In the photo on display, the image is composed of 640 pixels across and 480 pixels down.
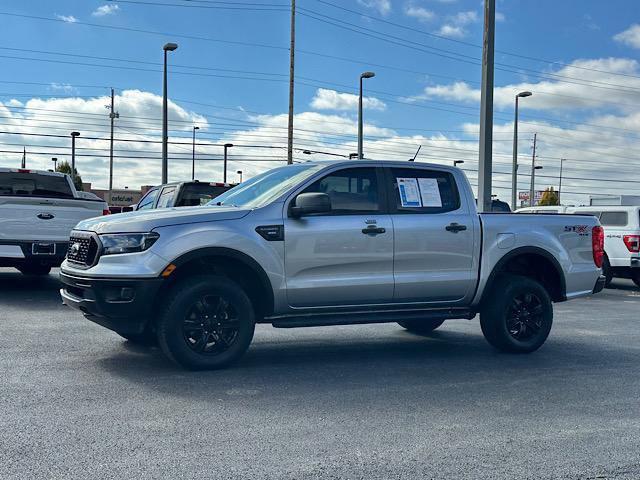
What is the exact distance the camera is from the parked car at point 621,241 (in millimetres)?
15484

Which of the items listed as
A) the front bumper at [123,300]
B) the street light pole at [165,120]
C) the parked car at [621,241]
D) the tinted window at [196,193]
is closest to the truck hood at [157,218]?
the front bumper at [123,300]

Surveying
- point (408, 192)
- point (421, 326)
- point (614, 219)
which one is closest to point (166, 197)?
point (421, 326)

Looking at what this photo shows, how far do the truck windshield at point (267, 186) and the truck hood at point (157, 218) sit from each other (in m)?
0.35

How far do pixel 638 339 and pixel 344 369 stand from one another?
13.6ft

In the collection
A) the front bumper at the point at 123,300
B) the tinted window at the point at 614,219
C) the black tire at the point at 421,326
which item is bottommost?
the black tire at the point at 421,326

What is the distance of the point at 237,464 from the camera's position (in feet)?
13.5

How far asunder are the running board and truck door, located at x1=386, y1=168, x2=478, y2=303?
0.13 metres

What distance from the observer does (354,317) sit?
682cm

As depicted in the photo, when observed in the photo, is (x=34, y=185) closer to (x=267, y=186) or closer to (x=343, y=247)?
(x=267, y=186)

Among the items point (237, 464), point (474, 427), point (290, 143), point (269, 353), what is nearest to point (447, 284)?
point (269, 353)

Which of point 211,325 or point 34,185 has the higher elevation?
point 34,185

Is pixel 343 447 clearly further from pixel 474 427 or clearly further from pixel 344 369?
pixel 344 369

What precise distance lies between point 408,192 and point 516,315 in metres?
1.74

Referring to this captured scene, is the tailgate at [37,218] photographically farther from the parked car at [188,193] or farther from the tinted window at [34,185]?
the parked car at [188,193]
